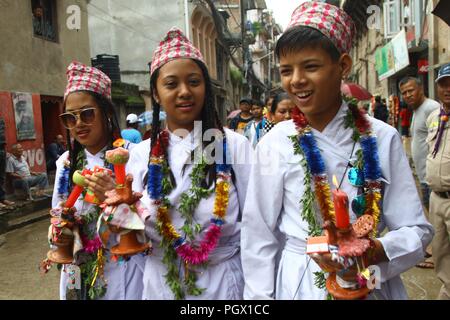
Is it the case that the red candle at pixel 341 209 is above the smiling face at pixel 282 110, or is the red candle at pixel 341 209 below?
below

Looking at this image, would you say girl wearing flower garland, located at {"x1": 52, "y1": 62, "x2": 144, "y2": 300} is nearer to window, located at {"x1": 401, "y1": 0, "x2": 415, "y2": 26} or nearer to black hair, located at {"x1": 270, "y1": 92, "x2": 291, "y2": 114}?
black hair, located at {"x1": 270, "y1": 92, "x2": 291, "y2": 114}

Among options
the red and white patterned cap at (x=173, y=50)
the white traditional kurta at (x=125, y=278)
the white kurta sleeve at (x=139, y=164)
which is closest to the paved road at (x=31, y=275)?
the white traditional kurta at (x=125, y=278)

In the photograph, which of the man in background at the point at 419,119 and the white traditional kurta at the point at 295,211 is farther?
the man in background at the point at 419,119

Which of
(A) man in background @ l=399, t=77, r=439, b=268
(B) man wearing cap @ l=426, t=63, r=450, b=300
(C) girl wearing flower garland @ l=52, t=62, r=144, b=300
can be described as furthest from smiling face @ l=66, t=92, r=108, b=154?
(A) man in background @ l=399, t=77, r=439, b=268

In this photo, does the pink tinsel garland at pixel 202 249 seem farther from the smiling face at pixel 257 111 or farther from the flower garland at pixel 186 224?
the smiling face at pixel 257 111

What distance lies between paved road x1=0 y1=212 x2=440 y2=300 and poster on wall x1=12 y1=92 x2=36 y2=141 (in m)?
3.28

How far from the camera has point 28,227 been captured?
7.95 metres

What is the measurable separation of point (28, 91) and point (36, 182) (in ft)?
7.90

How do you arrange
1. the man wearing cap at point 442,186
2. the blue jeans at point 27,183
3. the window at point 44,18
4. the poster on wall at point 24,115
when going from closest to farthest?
the man wearing cap at point 442,186, the blue jeans at point 27,183, the poster on wall at point 24,115, the window at point 44,18

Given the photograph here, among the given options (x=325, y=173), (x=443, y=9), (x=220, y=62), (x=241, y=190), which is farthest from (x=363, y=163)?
(x=220, y=62)

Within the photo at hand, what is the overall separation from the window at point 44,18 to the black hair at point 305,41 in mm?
10588

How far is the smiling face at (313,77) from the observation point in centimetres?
169

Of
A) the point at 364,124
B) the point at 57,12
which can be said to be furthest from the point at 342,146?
the point at 57,12

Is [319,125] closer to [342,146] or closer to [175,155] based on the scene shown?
[342,146]
